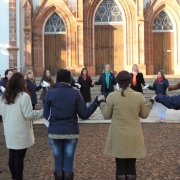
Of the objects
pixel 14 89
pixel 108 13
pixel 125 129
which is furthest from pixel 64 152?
pixel 108 13

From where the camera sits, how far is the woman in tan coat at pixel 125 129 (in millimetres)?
4574

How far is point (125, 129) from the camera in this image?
459 centimetres

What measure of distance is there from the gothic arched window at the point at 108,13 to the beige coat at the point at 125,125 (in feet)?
55.8

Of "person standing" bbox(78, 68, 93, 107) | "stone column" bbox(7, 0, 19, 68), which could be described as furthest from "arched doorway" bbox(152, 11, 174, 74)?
"person standing" bbox(78, 68, 93, 107)

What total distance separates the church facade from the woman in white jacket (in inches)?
587

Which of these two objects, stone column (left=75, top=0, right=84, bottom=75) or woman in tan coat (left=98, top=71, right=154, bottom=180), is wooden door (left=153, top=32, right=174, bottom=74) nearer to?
stone column (left=75, top=0, right=84, bottom=75)

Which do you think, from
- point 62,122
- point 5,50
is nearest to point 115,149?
point 62,122

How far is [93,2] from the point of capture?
67.9 feet

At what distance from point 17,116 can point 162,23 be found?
58.4ft

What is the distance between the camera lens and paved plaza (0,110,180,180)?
18.8 ft

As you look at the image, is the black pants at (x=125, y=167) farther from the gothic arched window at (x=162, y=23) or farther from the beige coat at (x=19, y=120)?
the gothic arched window at (x=162, y=23)

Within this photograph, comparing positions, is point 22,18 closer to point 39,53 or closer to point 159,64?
point 39,53

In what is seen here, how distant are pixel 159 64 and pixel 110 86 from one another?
9.89 meters

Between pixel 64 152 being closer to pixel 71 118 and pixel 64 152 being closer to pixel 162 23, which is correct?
pixel 71 118
